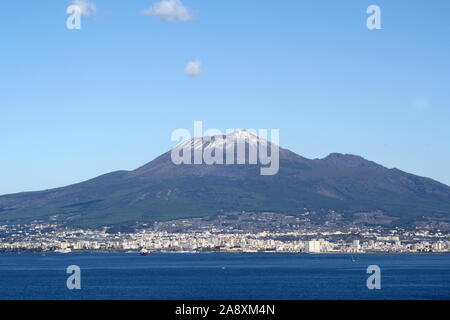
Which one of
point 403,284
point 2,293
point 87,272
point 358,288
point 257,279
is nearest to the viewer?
point 2,293

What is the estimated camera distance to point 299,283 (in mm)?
126625

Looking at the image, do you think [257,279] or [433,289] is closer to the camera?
[433,289]

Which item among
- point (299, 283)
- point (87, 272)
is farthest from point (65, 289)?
point (87, 272)
